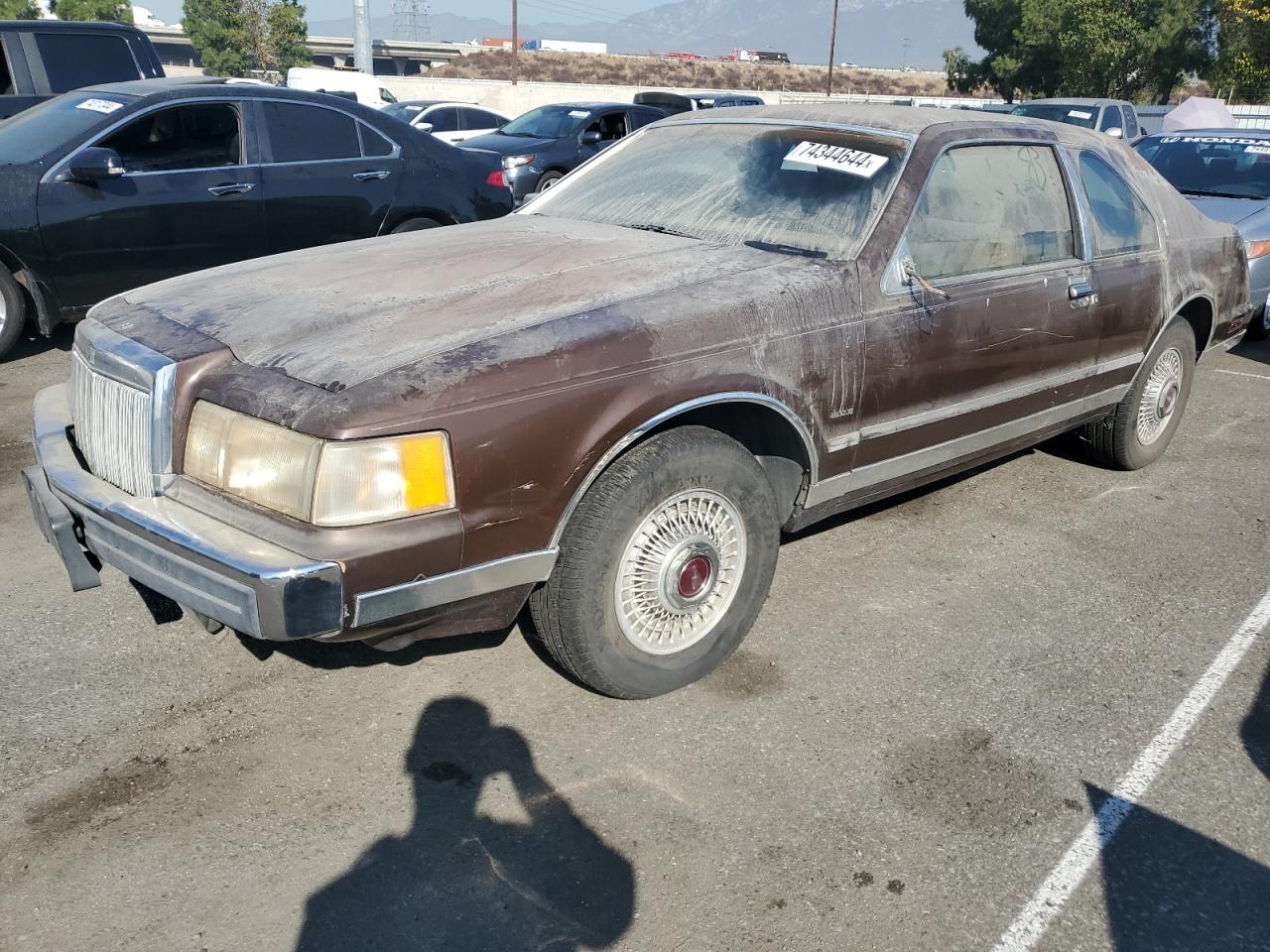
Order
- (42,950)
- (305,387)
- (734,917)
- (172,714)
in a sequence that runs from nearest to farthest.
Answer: (42,950) < (734,917) < (305,387) < (172,714)

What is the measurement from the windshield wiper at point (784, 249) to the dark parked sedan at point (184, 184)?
421 cm

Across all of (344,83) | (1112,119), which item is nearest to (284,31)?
(344,83)

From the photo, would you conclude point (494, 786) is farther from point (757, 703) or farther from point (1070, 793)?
point (1070, 793)

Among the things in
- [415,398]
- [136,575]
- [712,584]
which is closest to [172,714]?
[136,575]

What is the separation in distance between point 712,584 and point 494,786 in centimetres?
89

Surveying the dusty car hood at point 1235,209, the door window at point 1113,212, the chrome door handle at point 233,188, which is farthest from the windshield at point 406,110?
the door window at point 1113,212

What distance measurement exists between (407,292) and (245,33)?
5563cm

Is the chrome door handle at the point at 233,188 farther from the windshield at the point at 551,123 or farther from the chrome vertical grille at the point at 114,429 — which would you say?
the windshield at the point at 551,123

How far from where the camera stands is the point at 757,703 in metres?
3.23

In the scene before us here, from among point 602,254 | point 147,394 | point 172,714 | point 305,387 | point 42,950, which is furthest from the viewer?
point 602,254

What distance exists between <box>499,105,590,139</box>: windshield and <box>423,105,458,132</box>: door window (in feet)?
17.6

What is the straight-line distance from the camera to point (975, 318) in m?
3.77

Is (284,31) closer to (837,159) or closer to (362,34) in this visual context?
(362,34)

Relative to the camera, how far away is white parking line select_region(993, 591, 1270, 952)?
7.93 ft
